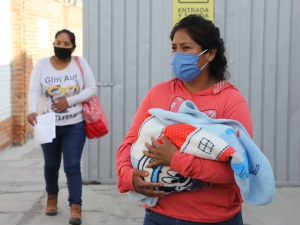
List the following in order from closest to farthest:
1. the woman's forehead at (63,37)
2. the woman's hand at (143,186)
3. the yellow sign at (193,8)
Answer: the woman's hand at (143,186) → the woman's forehead at (63,37) → the yellow sign at (193,8)

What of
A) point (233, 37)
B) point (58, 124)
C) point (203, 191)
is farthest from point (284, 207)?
point (203, 191)

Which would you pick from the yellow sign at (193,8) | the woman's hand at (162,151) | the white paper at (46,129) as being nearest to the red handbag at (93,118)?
the white paper at (46,129)

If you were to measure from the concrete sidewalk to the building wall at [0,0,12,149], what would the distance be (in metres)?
2.35

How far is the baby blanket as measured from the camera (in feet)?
8.64

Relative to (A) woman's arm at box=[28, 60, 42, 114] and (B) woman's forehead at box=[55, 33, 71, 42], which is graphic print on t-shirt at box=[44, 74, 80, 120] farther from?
(B) woman's forehead at box=[55, 33, 71, 42]

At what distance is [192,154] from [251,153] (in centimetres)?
26

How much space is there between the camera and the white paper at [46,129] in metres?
5.37

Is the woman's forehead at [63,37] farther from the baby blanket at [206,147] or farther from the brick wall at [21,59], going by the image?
the brick wall at [21,59]

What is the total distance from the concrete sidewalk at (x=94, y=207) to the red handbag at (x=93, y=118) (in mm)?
895

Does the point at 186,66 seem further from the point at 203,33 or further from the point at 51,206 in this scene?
the point at 51,206

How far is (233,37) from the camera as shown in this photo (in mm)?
6816

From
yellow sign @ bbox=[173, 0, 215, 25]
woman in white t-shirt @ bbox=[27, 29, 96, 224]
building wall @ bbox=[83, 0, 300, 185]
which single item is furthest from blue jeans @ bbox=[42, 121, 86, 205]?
yellow sign @ bbox=[173, 0, 215, 25]

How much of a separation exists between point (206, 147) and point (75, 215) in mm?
3166

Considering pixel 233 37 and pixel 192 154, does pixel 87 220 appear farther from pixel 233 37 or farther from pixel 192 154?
pixel 192 154
